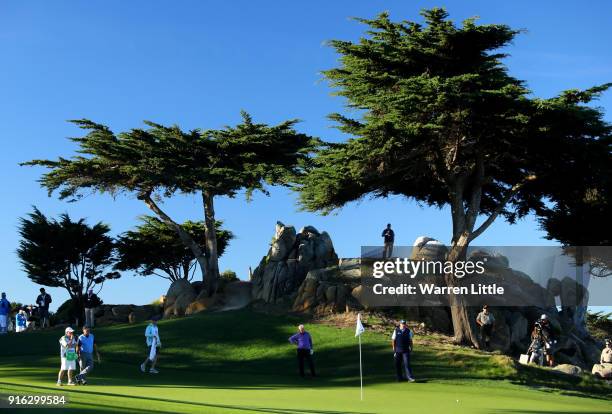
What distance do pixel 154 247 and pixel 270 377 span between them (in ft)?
101

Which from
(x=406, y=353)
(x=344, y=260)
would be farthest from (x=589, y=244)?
(x=406, y=353)

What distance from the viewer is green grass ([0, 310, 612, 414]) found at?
1922 cm

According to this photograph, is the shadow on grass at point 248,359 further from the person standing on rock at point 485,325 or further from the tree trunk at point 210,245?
the tree trunk at point 210,245

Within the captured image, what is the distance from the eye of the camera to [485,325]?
113 feet

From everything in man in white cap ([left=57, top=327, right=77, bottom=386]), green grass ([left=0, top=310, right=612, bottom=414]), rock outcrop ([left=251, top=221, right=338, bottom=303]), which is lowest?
green grass ([left=0, top=310, right=612, bottom=414])

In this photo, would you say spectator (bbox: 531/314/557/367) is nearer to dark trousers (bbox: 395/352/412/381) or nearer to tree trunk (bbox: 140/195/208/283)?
dark trousers (bbox: 395/352/412/381)

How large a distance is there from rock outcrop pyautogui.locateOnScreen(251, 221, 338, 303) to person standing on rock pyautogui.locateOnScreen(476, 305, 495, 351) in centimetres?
1132

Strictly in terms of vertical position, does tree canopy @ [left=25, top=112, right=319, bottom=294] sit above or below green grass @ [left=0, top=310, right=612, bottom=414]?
above

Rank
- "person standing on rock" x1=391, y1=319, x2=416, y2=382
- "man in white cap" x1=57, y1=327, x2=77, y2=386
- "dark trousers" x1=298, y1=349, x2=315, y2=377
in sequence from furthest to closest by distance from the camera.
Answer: "dark trousers" x1=298, y1=349, x2=315, y2=377 < "person standing on rock" x1=391, y1=319, x2=416, y2=382 < "man in white cap" x1=57, y1=327, x2=77, y2=386

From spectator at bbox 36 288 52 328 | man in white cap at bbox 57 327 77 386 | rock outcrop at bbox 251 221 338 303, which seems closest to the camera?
man in white cap at bbox 57 327 77 386

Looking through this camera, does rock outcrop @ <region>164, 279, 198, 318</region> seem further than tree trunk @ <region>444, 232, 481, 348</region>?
Yes

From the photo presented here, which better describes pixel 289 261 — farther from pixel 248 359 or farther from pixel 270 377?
pixel 270 377

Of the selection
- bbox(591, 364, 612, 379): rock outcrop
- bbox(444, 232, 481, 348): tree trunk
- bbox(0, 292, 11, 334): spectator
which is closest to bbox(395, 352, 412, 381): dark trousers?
bbox(444, 232, 481, 348): tree trunk

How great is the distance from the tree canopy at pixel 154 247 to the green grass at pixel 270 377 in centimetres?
1867
